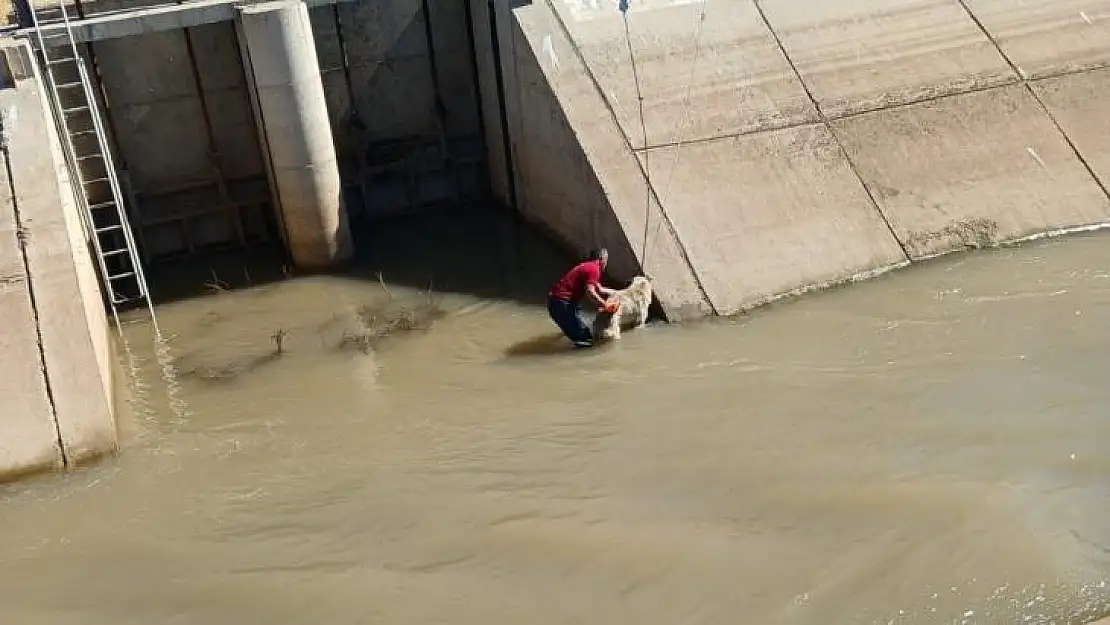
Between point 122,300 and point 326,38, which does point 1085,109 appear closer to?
point 326,38

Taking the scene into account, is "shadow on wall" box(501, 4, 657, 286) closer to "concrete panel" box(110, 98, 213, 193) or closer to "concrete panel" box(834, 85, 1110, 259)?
"concrete panel" box(834, 85, 1110, 259)

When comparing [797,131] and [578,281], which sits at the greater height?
[797,131]

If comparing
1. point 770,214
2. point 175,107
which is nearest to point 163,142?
point 175,107

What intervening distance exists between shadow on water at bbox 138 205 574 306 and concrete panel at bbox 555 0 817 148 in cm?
196

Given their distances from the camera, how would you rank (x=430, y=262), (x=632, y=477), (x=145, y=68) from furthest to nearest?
1. (x=145, y=68)
2. (x=430, y=262)
3. (x=632, y=477)

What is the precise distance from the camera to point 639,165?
11.7 metres

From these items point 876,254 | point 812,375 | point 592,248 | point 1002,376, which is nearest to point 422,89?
point 592,248

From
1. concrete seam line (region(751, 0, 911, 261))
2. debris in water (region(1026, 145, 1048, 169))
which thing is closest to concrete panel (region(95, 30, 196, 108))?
concrete seam line (region(751, 0, 911, 261))

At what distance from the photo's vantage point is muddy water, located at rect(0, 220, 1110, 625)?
693cm

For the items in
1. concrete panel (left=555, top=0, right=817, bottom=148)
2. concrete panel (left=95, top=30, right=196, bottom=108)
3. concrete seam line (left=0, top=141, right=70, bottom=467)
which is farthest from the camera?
concrete panel (left=95, top=30, right=196, bottom=108)

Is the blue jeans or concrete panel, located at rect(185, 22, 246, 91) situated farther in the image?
concrete panel, located at rect(185, 22, 246, 91)

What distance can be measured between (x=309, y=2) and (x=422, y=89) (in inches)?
78.3

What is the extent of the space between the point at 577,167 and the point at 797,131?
2.54 metres

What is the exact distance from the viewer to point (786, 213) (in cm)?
1163
